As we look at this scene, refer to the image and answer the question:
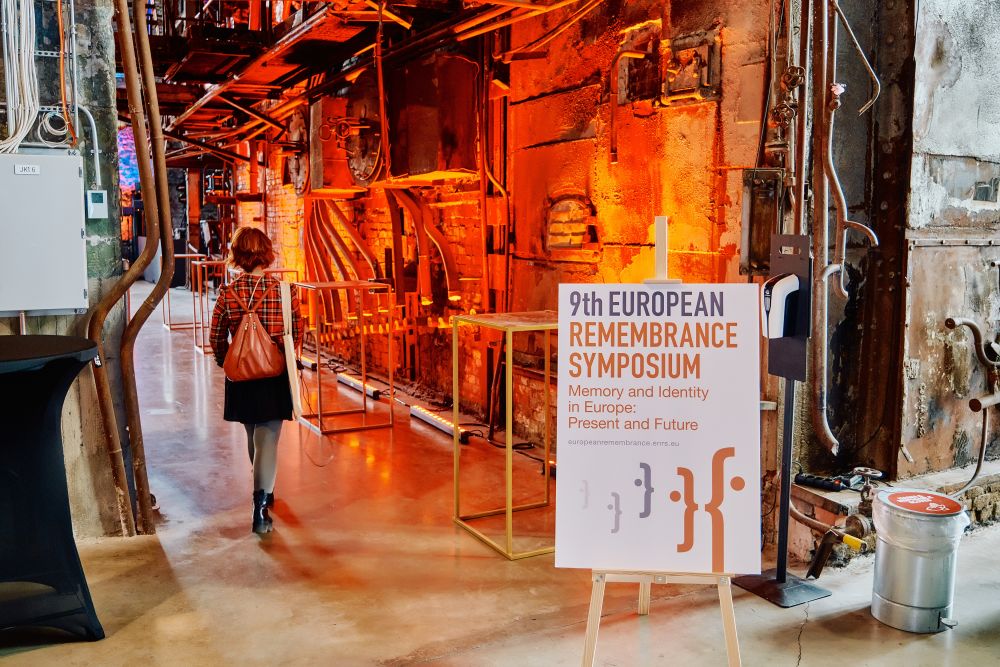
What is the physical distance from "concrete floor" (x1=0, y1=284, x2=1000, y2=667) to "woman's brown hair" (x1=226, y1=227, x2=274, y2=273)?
1.49 m

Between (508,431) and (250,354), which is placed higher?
(250,354)

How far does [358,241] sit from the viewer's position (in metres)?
9.59

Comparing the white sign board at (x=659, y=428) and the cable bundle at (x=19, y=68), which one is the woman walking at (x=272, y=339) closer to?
the cable bundle at (x=19, y=68)

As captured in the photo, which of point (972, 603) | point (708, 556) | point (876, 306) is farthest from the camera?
point (876, 306)

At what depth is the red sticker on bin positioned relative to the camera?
12.3ft

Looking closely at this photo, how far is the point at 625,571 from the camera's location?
2.93m

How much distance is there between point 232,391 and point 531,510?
190 cm

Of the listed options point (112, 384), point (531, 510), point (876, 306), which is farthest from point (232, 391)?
point (876, 306)

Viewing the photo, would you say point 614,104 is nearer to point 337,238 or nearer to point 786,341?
point 786,341

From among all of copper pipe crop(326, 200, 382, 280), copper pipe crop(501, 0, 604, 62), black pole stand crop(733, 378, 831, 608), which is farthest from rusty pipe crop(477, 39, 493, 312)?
black pole stand crop(733, 378, 831, 608)

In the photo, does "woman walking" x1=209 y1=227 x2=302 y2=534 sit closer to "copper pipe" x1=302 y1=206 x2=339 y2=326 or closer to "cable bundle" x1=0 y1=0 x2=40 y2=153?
"cable bundle" x1=0 y1=0 x2=40 y2=153

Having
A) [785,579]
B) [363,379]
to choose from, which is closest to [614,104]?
[785,579]

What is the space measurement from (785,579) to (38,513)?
3321 millimetres

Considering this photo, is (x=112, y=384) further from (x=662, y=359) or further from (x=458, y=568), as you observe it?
(x=662, y=359)
